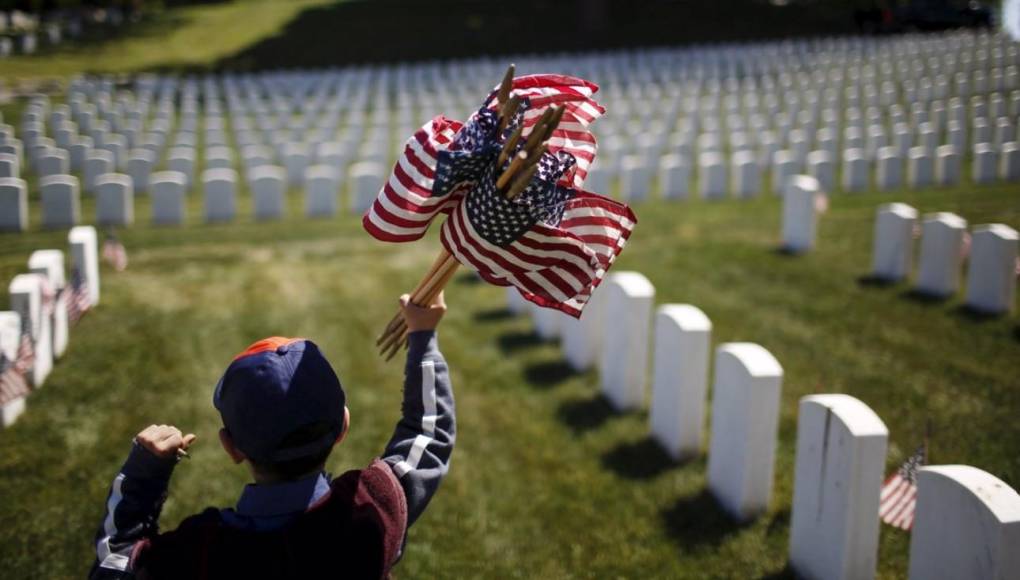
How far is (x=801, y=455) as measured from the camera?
413 centimetres

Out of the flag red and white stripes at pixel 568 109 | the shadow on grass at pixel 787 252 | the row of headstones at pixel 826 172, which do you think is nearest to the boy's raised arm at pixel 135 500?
the flag red and white stripes at pixel 568 109

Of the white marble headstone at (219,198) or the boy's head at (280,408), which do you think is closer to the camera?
the boy's head at (280,408)

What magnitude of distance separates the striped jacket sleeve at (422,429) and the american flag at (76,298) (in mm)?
5314

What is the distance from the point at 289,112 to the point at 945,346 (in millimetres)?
15405

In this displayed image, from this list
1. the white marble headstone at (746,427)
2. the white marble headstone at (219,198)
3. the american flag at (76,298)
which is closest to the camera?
the white marble headstone at (746,427)

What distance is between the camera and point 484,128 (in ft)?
8.16

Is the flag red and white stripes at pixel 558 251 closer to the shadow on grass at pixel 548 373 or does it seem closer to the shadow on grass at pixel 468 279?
the shadow on grass at pixel 548 373

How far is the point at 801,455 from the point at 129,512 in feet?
9.77

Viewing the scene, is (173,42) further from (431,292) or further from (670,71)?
(431,292)

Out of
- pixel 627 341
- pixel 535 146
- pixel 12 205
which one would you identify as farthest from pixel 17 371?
pixel 12 205

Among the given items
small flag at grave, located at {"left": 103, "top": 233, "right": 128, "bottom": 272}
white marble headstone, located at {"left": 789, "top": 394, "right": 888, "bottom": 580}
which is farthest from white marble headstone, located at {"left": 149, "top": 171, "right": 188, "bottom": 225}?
white marble headstone, located at {"left": 789, "top": 394, "right": 888, "bottom": 580}

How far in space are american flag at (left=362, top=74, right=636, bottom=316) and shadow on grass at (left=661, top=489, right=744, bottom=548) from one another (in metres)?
2.06

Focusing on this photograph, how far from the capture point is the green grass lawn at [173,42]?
2725cm

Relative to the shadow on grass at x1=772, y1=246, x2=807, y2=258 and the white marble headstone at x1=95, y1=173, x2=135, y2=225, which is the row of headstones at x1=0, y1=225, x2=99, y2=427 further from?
the shadow on grass at x1=772, y1=246, x2=807, y2=258
